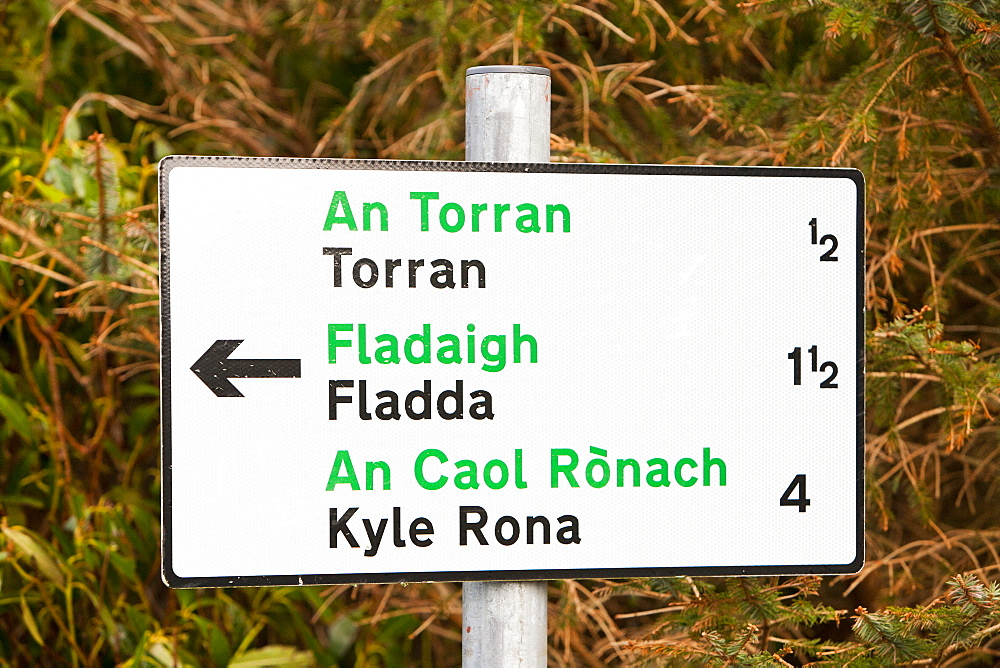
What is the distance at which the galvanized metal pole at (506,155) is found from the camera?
1.01m

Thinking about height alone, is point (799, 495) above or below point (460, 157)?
below

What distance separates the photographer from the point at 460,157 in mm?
2096

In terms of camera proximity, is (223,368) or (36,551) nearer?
(223,368)

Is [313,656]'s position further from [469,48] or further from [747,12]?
[747,12]

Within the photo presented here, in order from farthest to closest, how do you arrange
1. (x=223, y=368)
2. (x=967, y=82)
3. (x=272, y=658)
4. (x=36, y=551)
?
(x=272, y=658)
(x=36, y=551)
(x=967, y=82)
(x=223, y=368)

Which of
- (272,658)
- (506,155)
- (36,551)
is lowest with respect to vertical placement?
(272,658)

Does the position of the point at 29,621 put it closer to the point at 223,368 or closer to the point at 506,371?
the point at 223,368

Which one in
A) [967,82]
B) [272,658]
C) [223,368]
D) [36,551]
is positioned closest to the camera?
[223,368]

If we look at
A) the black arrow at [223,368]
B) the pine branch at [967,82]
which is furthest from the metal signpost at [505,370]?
the pine branch at [967,82]

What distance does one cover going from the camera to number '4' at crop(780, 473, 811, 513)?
3.32 ft

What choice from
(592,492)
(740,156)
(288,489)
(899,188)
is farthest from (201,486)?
(740,156)

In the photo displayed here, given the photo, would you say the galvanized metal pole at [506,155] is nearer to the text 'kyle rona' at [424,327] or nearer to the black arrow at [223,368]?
the text 'kyle rona' at [424,327]

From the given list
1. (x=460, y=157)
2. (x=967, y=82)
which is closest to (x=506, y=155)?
(x=967, y=82)

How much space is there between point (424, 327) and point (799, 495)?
1.55 ft
